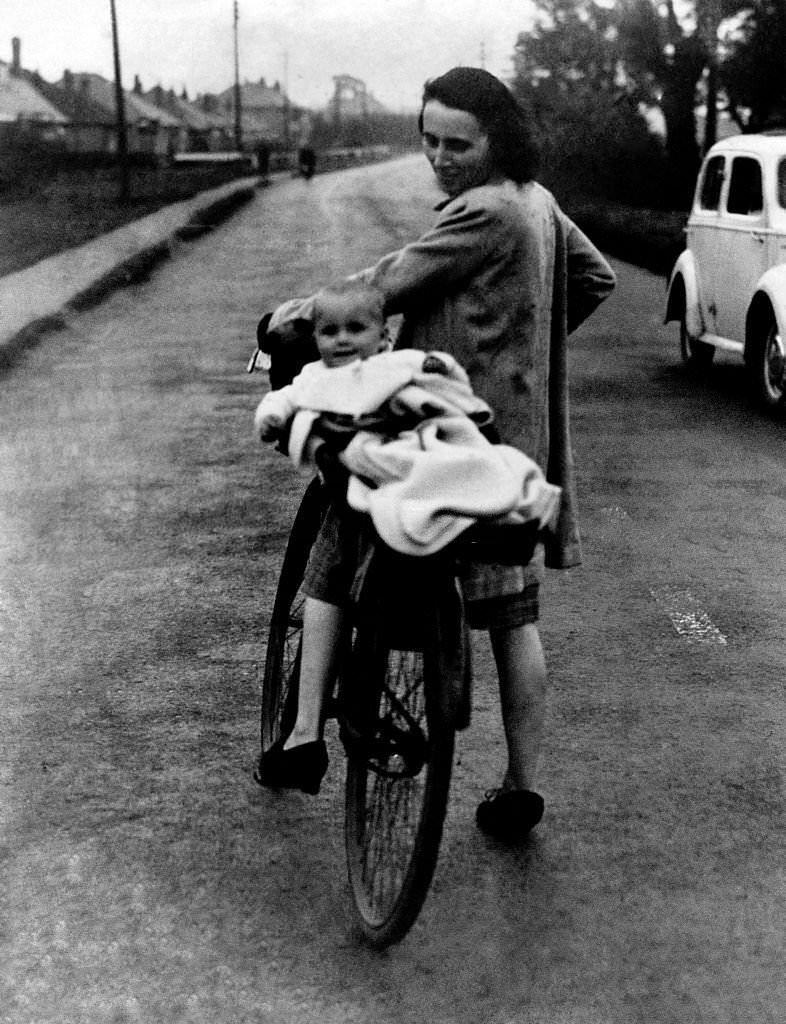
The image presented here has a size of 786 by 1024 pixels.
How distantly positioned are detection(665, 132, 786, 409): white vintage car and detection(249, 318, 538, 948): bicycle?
7.23m

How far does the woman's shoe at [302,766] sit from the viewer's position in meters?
3.77

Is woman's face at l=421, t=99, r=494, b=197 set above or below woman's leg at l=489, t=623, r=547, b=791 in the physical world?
above

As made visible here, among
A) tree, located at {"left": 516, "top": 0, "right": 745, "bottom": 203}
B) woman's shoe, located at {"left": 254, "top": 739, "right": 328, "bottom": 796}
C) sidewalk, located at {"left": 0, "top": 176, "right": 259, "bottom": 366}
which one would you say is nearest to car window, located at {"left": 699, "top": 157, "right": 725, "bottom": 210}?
sidewalk, located at {"left": 0, "top": 176, "right": 259, "bottom": 366}

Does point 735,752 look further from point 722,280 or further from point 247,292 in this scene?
point 247,292

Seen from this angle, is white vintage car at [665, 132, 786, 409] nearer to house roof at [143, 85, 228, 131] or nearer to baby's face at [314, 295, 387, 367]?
baby's face at [314, 295, 387, 367]

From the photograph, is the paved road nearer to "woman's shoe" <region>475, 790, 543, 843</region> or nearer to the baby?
"woman's shoe" <region>475, 790, 543, 843</region>

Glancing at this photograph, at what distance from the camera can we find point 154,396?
11359 millimetres

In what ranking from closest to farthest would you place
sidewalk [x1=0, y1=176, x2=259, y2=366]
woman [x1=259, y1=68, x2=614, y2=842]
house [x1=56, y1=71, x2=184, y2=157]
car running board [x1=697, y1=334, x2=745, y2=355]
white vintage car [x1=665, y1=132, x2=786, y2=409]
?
woman [x1=259, y1=68, x2=614, y2=842], white vintage car [x1=665, y1=132, x2=786, y2=409], car running board [x1=697, y1=334, x2=745, y2=355], sidewalk [x1=0, y1=176, x2=259, y2=366], house [x1=56, y1=71, x2=184, y2=157]

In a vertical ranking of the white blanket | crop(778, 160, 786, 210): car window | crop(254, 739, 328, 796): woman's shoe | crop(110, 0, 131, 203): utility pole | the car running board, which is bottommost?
crop(110, 0, 131, 203): utility pole

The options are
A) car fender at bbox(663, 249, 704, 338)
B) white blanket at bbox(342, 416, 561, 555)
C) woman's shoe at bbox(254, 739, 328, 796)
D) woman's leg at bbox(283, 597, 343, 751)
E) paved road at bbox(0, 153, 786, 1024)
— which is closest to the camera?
white blanket at bbox(342, 416, 561, 555)

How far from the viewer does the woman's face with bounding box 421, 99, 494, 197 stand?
3.54 meters

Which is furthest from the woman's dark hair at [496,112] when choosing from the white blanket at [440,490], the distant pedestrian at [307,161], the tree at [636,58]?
the distant pedestrian at [307,161]

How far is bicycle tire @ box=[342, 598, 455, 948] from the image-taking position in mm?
3146

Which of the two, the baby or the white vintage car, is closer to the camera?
the baby
